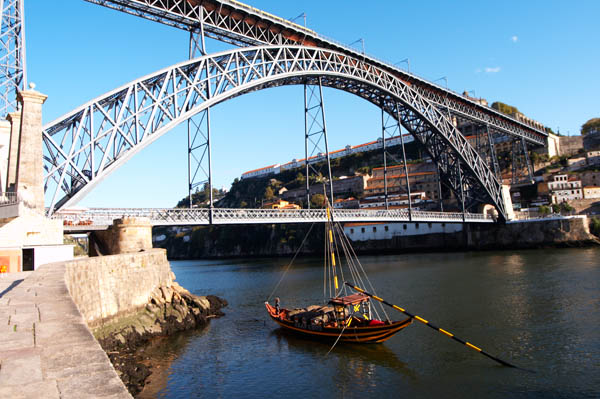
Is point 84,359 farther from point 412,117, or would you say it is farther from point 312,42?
point 412,117

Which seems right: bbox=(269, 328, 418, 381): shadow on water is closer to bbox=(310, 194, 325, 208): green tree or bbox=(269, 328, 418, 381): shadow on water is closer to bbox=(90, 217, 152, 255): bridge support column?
bbox=(90, 217, 152, 255): bridge support column

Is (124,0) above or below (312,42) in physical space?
below

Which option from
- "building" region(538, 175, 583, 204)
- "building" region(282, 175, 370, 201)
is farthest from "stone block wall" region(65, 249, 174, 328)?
"building" region(282, 175, 370, 201)

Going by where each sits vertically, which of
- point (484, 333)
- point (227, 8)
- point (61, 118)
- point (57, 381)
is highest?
point (227, 8)

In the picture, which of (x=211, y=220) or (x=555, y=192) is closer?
(x=211, y=220)

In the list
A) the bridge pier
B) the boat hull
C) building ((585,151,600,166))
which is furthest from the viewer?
building ((585,151,600,166))

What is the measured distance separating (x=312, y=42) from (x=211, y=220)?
70.8 feet

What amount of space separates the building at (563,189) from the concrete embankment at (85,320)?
66862mm

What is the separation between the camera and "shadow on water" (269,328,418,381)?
593 inches

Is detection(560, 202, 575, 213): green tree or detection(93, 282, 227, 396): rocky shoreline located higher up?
detection(560, 202, 575, 213): green tree

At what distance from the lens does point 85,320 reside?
10.9 metres

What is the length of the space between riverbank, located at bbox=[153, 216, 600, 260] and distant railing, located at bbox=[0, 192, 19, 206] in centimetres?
5580

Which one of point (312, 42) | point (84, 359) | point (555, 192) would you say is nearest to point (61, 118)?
point (84, 359)

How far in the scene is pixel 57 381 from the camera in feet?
13.2
